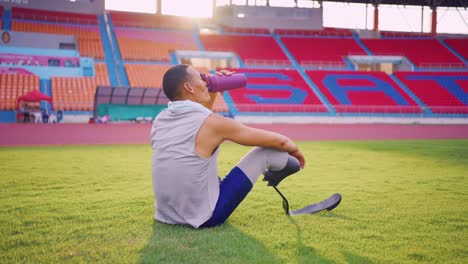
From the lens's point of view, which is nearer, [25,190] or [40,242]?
[40,242]

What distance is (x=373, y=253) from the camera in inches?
99.6

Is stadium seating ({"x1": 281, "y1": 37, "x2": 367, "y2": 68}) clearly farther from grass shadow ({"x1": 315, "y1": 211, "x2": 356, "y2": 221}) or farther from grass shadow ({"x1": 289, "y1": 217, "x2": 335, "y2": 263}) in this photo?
grass shadow ({"x1": 289, "y1": 217, "x2": 335, "y2": 263})

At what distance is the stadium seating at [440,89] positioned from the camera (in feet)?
90.9

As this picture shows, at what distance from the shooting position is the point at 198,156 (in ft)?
9.23

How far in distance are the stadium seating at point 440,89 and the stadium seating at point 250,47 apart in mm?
9756

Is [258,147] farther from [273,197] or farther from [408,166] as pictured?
[408,166]

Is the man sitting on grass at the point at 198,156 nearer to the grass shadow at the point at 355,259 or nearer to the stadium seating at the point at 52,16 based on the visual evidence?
the grass shadow at the point at 355,259

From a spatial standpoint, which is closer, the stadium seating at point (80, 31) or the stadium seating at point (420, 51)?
the stadium seating at point (80, 31)

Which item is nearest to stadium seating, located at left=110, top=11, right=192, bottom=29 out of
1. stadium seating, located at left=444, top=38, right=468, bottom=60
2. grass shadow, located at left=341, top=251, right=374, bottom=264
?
stadium seating, located at left=444, top=38, right=468, bottom=60

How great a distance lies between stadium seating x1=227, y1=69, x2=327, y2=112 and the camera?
2644 cm

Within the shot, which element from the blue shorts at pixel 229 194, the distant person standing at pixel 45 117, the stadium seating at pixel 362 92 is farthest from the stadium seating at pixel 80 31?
the blue shorts at pixel 229 194

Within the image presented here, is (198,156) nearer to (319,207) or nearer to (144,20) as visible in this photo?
(319,207)

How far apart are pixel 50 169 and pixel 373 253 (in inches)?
218

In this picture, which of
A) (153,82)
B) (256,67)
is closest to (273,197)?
(153,82)
